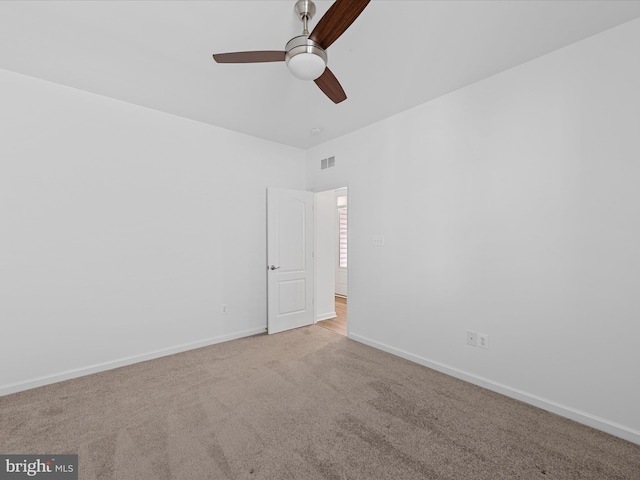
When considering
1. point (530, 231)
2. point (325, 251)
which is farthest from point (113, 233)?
point (530, 231)

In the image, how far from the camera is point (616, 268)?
198 centimetres

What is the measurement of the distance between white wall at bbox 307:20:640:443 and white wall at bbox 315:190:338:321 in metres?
1.37

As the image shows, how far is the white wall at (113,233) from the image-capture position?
2.56 m

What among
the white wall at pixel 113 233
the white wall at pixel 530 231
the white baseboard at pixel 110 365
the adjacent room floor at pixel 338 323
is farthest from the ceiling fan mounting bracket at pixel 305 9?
the adjacent room floor at pixel 338 323

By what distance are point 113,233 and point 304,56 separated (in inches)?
104

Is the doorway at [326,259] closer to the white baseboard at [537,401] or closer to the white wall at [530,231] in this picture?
the white wall at [530,231]

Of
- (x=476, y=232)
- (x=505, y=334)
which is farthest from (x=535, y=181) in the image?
(x=505, y=334)

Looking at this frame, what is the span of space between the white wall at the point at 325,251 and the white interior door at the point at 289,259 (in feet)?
0.56

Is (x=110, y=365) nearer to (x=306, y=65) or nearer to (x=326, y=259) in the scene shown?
(x=326, y=259)

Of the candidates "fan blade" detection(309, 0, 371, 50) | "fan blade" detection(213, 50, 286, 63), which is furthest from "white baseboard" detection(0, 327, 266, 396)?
"fan blade" detection(309, 0, 371, 50)

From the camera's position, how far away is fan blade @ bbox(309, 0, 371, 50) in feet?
4.57

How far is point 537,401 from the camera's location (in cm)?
231

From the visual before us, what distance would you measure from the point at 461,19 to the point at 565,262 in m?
1.91

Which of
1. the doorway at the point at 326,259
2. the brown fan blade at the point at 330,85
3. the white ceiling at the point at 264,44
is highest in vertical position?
the white ceiling at the point at 264,44
